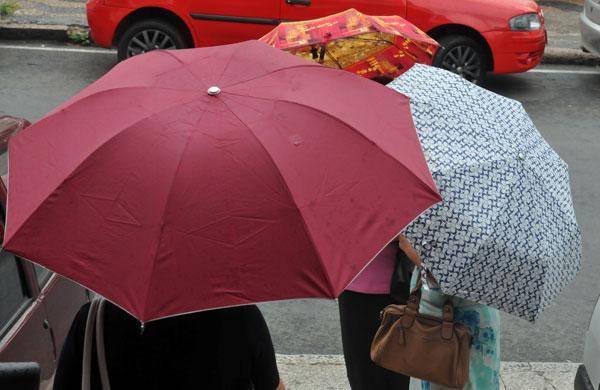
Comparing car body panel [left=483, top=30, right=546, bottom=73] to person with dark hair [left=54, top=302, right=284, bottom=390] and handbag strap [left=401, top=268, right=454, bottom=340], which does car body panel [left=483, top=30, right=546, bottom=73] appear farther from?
person with dark hair [left=54, top=302, right=284, bottom=390]

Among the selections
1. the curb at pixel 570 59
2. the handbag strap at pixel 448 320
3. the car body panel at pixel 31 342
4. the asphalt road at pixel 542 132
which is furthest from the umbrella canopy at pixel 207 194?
the curb at pixel 570 59

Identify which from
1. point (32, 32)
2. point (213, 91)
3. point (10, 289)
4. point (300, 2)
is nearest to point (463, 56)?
point (300, 2)

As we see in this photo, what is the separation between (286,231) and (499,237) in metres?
0.91

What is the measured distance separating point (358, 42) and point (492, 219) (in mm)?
2045

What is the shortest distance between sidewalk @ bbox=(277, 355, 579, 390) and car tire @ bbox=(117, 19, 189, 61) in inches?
228

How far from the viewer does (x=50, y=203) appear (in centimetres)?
258

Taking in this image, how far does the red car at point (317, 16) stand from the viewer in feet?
32.9

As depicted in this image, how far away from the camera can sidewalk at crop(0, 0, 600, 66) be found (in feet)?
37.9

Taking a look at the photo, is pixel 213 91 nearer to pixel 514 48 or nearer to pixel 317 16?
pixel 317 16

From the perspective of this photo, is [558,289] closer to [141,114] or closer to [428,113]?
[428,113]

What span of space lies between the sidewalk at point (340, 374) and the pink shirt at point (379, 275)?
1.30 m

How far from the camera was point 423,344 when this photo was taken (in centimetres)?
342

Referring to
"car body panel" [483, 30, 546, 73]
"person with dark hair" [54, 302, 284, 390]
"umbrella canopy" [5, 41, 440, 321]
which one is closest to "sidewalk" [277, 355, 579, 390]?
"person with dark hair" [54, 302, 284, 390]

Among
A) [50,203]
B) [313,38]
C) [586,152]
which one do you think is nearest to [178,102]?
[50,203]
